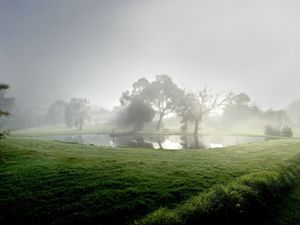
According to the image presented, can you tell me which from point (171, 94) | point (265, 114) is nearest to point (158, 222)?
point (171, 94)

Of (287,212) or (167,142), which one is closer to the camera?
(287,212)

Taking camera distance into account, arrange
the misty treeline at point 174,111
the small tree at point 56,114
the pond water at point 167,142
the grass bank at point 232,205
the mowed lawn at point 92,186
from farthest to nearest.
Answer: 1. the small tree at point 56,114
2. the misty treeline at point 174,111
3. the pond water at point 167,142
4. the grass bank at point 232,205
5. the mowed lawn at point 92,186

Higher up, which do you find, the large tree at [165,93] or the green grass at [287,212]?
the large tree at [165,93]

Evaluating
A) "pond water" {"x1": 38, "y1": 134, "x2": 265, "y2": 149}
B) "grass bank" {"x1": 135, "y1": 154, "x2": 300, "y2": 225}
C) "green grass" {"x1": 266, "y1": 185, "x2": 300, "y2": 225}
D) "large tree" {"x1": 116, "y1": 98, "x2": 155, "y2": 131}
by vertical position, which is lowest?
"green grass" {"x1": 266, "y1": 185, "x2": 300, "y2": 225}

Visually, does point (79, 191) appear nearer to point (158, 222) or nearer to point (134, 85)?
point (158, 222)

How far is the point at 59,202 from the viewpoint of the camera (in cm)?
1175

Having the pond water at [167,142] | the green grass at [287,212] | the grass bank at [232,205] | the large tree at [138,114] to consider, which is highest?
the large tree at [138,114]

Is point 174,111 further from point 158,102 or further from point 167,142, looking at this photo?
point 167,142

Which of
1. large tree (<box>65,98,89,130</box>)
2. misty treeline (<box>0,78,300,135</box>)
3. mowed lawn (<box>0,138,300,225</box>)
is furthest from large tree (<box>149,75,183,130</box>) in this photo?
mowed lawn (<box>0,138,300,225</box>)

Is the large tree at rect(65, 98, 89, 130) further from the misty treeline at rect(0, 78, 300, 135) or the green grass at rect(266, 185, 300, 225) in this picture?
the green grass at rect(266, 185, 300, 225)

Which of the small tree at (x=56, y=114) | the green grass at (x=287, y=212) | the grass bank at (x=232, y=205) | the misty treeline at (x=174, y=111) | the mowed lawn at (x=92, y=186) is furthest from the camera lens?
the small tree at (x=56, y=114)

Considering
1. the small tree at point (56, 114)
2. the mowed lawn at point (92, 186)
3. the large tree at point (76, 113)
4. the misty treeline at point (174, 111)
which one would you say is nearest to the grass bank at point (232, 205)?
the mowed lawn at point (92, 186)

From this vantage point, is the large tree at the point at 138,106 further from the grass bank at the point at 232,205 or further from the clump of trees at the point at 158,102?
the grass bank at the point at 232,205

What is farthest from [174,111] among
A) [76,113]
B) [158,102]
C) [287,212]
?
[287,212]
